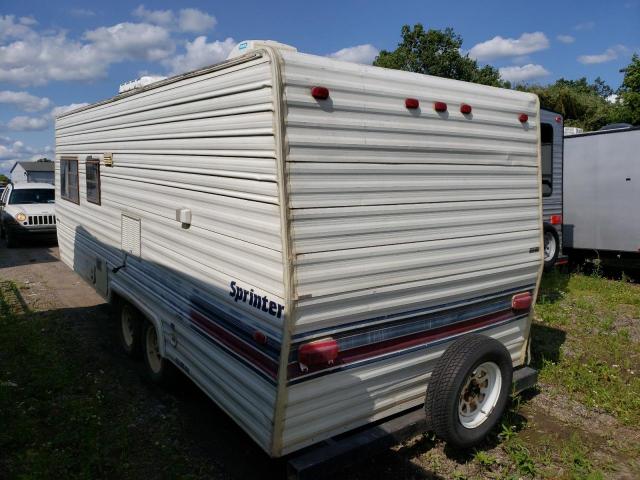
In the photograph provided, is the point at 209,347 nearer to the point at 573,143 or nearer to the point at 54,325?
the point at 54,325

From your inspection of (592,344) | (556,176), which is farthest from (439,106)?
(556,176)

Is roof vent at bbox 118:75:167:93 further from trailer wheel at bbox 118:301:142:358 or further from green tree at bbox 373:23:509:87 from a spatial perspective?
green tree at bbox 373:23:509:87

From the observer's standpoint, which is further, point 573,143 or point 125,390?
point 573,143

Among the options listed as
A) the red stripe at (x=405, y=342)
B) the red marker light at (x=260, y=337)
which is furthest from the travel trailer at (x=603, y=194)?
the red marker light at (x=260, y=337)

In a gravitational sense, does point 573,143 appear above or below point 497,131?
above

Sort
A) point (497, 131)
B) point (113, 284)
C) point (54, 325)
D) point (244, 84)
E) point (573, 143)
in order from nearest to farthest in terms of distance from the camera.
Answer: point (244, 84) < point (497, 131) < point (113, 284) < point (54, 325) < point (573, 143)

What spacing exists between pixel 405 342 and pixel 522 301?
1.43 m

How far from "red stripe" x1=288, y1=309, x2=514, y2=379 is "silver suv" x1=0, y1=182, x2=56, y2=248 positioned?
41.3ft

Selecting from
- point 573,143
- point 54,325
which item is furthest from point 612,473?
point 573,143

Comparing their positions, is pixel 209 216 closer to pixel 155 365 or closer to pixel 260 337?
pixel 260 337

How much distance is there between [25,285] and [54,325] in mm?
3000

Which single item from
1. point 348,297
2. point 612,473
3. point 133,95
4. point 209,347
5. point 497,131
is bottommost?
point 612,473

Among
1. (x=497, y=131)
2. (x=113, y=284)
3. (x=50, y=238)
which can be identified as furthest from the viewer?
(x=50, y=238)

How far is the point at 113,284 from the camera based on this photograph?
18.7ft
